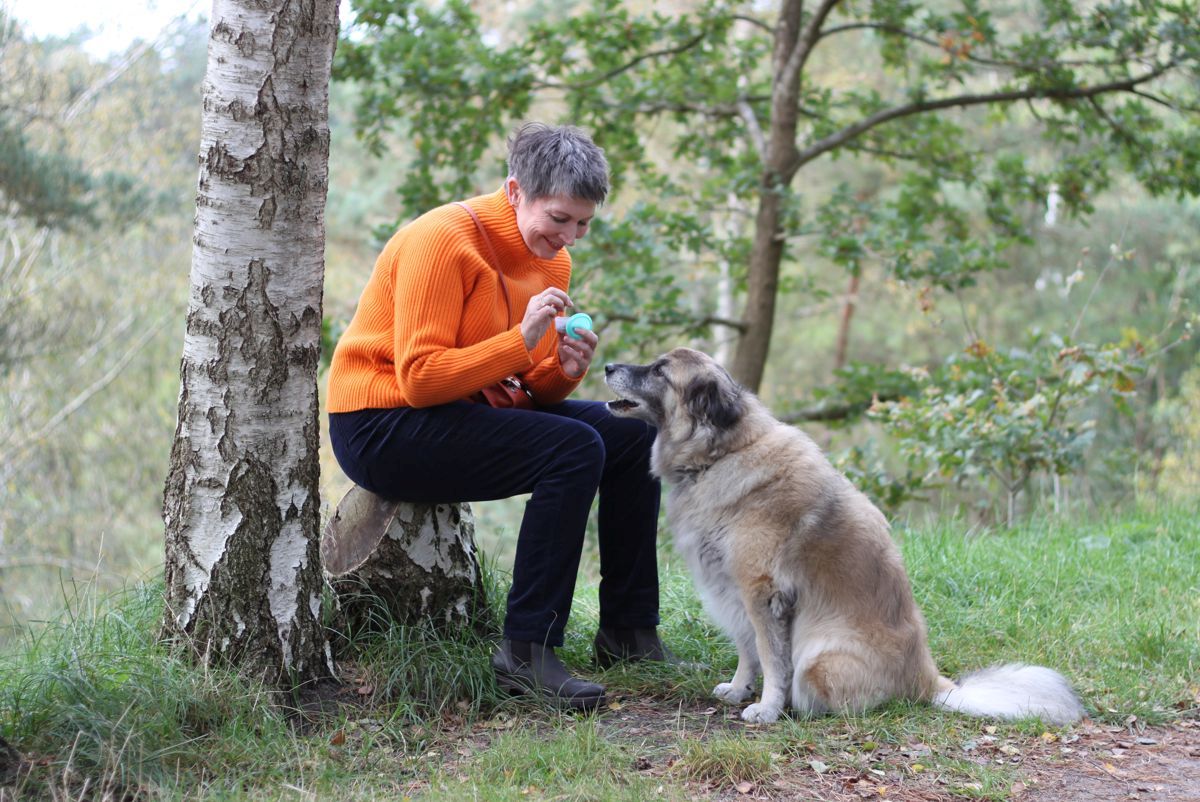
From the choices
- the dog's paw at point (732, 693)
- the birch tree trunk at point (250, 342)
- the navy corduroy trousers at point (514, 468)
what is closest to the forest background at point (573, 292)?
the dog's paw at point (732, 693)

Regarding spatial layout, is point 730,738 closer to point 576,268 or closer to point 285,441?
point 285,441

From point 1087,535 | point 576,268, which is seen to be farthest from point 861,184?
point 1087,535

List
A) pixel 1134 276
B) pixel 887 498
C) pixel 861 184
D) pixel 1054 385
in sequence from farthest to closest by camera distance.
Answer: pixel 861 184 → pixel 1134 276 → pixel 887 498 → pixel 1054 385

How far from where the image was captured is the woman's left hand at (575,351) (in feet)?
12.1

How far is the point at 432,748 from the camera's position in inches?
125

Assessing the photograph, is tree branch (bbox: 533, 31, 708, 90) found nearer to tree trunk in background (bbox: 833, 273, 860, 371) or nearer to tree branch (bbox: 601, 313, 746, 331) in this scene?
tree branch (bbox: 601, 313, 746, 331)

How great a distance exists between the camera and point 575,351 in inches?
146

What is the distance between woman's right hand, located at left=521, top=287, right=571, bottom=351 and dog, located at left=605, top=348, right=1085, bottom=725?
591 mm

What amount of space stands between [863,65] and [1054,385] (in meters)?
11.9

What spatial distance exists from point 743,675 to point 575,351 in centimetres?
130

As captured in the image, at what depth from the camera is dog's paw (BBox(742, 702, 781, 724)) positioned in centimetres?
349

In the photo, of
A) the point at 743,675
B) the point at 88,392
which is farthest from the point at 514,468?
the point at 88,392

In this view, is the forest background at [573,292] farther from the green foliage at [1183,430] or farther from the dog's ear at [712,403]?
the dog's ear at [712,403]

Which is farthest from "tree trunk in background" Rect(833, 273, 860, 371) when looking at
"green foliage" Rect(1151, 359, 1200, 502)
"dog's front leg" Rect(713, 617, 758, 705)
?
"dog's front leg" Rect(713, 617, 758, 705)
